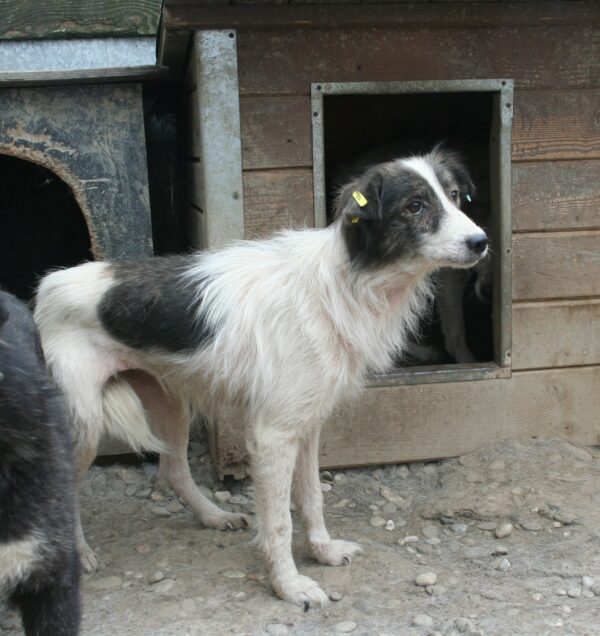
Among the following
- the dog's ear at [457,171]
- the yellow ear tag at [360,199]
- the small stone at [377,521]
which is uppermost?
the dog's ear at [457,171]

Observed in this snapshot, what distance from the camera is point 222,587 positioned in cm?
350

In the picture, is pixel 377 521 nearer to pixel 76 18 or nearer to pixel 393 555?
pixel 393 555

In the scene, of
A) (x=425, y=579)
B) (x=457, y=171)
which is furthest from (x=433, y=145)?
(x=425, y=579)

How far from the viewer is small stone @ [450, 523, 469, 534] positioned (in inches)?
154

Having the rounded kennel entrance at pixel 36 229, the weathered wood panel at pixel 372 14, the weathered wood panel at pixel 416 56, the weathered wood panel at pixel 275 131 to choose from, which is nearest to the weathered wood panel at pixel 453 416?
the weathered wood panel at pixel 275 131

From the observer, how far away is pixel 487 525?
393 cm

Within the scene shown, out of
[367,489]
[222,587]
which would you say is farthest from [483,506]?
[222,587]

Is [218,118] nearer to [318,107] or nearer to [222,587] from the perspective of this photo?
[318,107]

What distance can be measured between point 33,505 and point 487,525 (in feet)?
7.33

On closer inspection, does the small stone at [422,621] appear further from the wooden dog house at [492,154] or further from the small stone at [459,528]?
the wooden dog house at [492,154]

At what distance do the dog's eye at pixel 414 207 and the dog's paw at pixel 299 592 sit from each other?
4.99ft

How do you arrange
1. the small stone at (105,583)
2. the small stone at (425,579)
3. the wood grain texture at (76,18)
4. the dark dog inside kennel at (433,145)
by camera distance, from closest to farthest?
the small stone at (425,579), the small stone at (105,583), the dark dog inside kennel at (433,145), the wood grain texture at (76,18)

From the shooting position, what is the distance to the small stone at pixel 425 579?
136 inches

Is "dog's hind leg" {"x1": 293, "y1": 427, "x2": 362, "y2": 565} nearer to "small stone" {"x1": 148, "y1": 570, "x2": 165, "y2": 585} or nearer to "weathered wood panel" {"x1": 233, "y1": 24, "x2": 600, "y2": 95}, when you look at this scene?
"small stone" {"x1": 148, "y1": 570, "x2": 165, "y2": 585}
